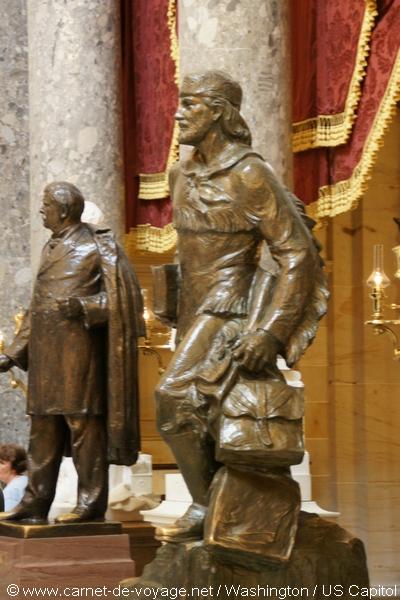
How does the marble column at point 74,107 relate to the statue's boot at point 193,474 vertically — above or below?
above

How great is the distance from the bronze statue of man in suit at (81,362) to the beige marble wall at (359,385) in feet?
17.7

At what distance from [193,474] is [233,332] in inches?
22.4

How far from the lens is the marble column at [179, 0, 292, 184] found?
10.2m

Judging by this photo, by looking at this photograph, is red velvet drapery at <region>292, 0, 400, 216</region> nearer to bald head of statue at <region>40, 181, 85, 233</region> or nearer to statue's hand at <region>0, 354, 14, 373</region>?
bald head of statue at <region>40, 181, 85, 233</region>

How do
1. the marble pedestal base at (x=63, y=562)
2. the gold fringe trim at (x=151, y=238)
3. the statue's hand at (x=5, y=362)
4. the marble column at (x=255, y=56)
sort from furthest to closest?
the gold fringe trim at (x=151, y=238), the marble column at (x=255, y=56), the statue's hand at (x=5, y=362), the marble pedestal base at (x=63, y=562)

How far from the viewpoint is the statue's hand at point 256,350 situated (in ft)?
22.9

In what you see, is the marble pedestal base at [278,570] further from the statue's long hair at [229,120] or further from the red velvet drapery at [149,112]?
the red velvet drapery at [149,112]

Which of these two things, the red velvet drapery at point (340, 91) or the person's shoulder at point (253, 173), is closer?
the person's shoulder at point (253, 173)

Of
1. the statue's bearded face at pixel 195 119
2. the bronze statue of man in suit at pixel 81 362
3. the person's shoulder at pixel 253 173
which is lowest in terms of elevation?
the bronze statue of man in suit at pixel 81 362

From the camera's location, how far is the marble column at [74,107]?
11.7 meters

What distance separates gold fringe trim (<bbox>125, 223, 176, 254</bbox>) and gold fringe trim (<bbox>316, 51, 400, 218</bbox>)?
4.39 feet

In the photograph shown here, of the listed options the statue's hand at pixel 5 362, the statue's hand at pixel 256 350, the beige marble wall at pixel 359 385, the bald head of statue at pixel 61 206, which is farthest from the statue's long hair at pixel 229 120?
the beige marble wall at pixel 359 385

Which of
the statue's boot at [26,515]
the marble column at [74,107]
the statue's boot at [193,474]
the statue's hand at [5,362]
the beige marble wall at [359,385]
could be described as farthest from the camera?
the beige marble wall at [359,385]

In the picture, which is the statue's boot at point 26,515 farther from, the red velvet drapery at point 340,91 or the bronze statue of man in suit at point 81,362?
the red velvet drapery at point 340,91
